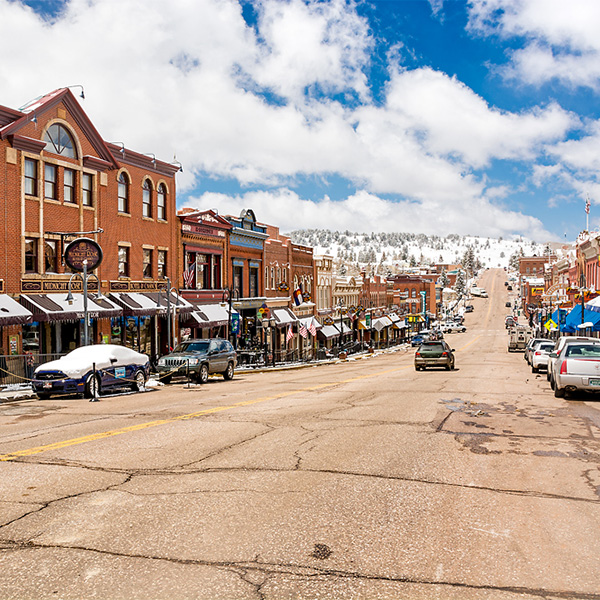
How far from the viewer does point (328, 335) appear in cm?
6134

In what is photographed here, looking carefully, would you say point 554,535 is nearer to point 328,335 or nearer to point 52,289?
point 52,289

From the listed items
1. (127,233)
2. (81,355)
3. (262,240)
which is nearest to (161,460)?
(81,355)

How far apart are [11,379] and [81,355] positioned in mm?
4882

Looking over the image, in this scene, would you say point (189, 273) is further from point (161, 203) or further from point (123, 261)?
point (161, 203)

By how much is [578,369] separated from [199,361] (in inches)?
569

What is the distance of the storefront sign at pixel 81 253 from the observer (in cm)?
2552

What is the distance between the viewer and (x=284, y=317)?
52.7 m

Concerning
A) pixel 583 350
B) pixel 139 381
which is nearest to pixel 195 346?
pixel 139 381

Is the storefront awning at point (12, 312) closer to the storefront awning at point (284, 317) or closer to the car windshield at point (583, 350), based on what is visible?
the car windshield at point (583, 350)

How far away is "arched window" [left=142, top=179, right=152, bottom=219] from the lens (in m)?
35.8

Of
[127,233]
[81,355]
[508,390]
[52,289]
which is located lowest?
[508,390]

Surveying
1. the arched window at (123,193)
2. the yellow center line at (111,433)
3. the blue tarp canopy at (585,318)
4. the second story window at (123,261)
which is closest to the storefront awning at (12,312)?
the second story window at (123,261)

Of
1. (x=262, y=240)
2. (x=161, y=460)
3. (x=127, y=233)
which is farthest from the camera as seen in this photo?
(x=262, y=240)

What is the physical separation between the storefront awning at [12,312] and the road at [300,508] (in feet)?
41.2
